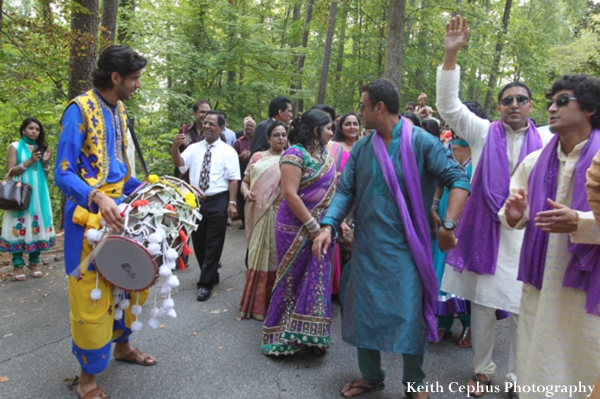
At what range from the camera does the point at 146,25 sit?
10.8m

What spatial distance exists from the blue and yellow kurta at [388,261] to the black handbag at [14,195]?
4629 mm

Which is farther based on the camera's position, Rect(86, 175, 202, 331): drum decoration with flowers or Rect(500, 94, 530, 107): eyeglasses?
Rect(500, 94, 530, 107): eyeglasses

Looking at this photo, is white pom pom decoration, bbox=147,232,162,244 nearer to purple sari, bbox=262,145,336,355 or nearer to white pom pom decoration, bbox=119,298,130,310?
white pom pom decoration, bbox=119,298,130,310

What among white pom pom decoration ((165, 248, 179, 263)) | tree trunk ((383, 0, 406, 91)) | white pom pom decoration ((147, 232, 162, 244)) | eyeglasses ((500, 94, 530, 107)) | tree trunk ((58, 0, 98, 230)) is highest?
tree trunk ((383, 0, 406, 91))

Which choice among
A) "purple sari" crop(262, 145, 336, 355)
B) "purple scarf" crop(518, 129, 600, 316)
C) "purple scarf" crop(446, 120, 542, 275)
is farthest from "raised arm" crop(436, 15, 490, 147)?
"purple sari" crop(262, 145, 336, 355)

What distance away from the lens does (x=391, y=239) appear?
8.62 feet

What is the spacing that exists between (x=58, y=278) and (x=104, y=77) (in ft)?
12.6

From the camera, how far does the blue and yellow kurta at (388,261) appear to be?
258 centimetres

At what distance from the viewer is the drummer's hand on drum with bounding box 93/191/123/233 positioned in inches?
94.3

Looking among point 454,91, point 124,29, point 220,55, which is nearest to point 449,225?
point 454,91

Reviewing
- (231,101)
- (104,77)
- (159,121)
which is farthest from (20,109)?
(104,77)

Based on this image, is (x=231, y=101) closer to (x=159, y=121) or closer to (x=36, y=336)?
(x=159, y=121)

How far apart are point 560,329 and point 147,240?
2435 mm

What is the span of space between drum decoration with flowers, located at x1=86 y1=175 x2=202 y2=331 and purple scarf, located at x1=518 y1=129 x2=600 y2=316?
216 cm
